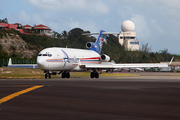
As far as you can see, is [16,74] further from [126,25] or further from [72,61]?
[126,25]

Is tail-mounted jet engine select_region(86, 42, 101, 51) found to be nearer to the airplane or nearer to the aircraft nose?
the airplane

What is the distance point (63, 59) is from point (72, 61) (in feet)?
7.87

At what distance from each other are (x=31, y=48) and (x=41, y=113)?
99599 millimetres

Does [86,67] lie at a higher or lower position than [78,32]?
lower

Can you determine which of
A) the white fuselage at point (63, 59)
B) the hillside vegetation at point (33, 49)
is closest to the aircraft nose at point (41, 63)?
the white fuselage at point (63, 59)

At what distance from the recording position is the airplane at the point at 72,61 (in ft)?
110

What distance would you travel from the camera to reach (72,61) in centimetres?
3794

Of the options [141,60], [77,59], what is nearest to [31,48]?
[141,60]

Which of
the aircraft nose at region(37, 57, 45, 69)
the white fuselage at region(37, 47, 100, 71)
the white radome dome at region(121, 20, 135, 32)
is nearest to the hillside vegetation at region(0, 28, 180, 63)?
the white radome dome at region(121, 20, 135, 32)

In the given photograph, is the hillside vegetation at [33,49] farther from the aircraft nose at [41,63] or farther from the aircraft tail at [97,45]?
the aircraft nose at [41,63]

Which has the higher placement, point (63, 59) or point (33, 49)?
point (33, 49)

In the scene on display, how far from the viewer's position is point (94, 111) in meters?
8.47

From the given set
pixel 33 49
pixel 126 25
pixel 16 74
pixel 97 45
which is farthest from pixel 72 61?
pixel 126 25

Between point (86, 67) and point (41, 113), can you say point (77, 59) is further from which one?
point (41, 113)
